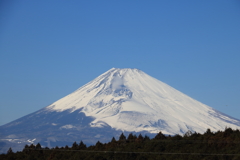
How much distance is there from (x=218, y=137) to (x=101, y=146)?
16482 millimetres

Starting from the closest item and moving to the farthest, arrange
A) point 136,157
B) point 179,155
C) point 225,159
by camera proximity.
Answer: point 225,159, point 179,155, point 136,157

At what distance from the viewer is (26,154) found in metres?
68.5

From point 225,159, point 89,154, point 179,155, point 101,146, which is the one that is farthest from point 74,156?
point 225,159

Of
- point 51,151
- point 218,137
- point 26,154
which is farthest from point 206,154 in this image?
point 26,154

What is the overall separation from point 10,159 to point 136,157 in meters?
20.6

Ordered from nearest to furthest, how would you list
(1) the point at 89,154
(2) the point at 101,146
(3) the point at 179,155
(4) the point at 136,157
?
(3) the point at 179,155, (4) the point at 136,157, (1) the point at 89,154, (2) the point at 101,146

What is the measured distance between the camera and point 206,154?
49.1 meters

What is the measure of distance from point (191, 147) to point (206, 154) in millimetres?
4427

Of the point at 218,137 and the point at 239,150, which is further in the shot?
the point at 218,137

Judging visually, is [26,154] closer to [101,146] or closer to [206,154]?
[101,146]

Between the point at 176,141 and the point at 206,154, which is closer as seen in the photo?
the point at 206,154

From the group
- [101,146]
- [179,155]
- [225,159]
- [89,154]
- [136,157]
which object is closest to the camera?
[225,159]

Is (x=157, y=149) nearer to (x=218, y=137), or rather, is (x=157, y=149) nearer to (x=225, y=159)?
(x=218, y=137)

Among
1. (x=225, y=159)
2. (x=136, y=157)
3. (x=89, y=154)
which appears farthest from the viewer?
(x=89, y=154)
